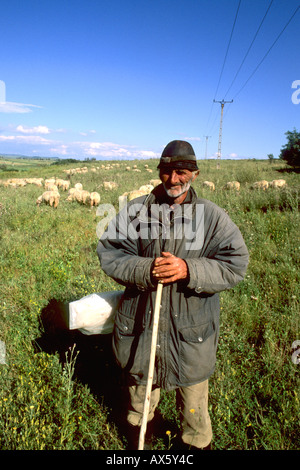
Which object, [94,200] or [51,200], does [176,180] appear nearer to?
[94,200]

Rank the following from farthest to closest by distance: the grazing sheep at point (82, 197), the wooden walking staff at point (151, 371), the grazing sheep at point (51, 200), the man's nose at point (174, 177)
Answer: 1. the grazing sheep at point (82, 197)
2. the grazing sheep at point (51, 200)
3. the man's nose at point (174, 177)
4. the wooden walking staff at point (151, 371)

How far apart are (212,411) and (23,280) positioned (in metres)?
3.32

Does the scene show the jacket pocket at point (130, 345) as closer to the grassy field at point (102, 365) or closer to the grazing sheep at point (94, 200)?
the grassy field at point (102, 365)

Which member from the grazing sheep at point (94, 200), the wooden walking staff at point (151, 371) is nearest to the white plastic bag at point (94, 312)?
the wooden walking staff at point (151, 371)

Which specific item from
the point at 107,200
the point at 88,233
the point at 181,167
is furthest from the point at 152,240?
the point at 107,200

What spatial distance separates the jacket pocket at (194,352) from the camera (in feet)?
5.64

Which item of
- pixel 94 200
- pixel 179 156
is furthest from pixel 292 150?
pixel 179 156

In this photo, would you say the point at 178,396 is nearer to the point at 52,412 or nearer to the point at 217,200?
the point at 52,412

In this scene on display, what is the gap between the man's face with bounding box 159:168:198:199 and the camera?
70.0 inches

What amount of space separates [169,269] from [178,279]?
12 centimetres

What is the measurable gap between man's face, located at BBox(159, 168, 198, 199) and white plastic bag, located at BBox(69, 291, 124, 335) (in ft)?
3.36

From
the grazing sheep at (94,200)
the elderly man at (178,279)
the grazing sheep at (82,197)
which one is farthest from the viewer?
the grazing sheep at (82,197)

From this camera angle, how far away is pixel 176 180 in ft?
5.83

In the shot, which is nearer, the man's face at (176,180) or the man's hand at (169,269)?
the man's hand at (169,269)
